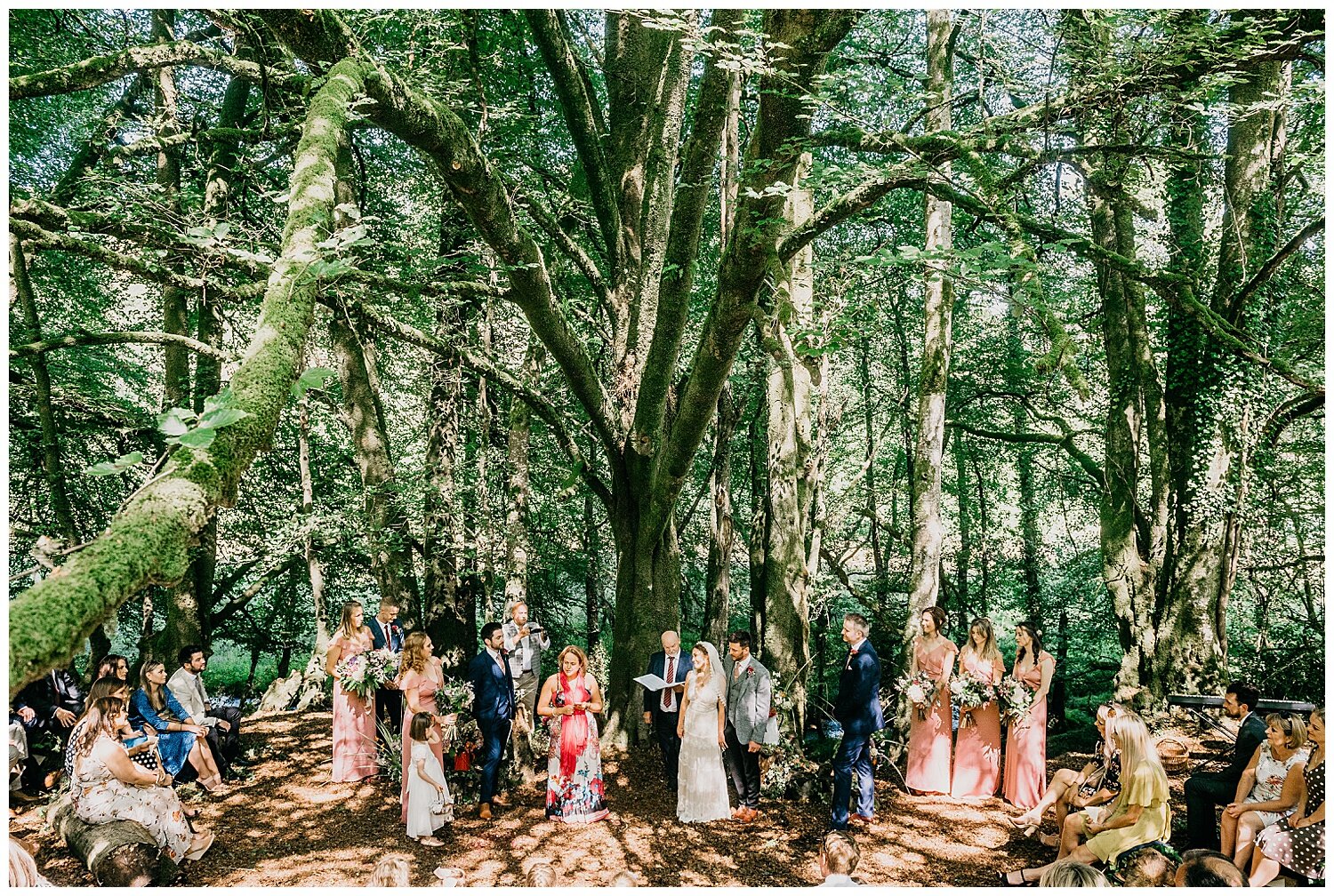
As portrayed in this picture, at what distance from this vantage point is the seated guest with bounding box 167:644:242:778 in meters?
8.20

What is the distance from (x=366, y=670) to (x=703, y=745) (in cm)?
360

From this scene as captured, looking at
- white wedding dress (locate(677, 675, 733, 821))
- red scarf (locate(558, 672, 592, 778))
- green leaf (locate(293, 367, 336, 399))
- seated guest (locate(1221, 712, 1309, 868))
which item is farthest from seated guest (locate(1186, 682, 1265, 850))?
green leaf (locate(293, 367, 336, 399))

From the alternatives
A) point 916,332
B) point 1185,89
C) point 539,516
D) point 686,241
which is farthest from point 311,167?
point 916,332

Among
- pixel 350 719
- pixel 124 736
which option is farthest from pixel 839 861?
pixel 350 719

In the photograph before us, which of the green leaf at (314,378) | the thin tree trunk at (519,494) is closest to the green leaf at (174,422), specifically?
the green leaf at (314,378)

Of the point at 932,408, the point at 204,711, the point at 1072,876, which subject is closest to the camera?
the point at 1072,876

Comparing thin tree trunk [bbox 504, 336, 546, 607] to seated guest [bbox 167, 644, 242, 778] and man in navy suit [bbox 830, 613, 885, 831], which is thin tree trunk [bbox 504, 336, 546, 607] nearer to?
seated guest [bbox 167, 644, 242, 778]

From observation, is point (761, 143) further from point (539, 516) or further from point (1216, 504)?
point (539, 516)

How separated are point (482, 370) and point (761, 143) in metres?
4.70

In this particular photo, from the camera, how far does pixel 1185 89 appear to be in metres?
5.52

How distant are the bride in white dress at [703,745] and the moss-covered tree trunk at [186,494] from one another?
5.45 meters

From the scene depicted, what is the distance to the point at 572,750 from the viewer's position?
755cm

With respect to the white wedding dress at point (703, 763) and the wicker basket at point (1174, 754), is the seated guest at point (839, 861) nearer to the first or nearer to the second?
the white wedding dress at point (703, 763)

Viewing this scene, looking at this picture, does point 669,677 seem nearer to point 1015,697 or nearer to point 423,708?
point 423,708
